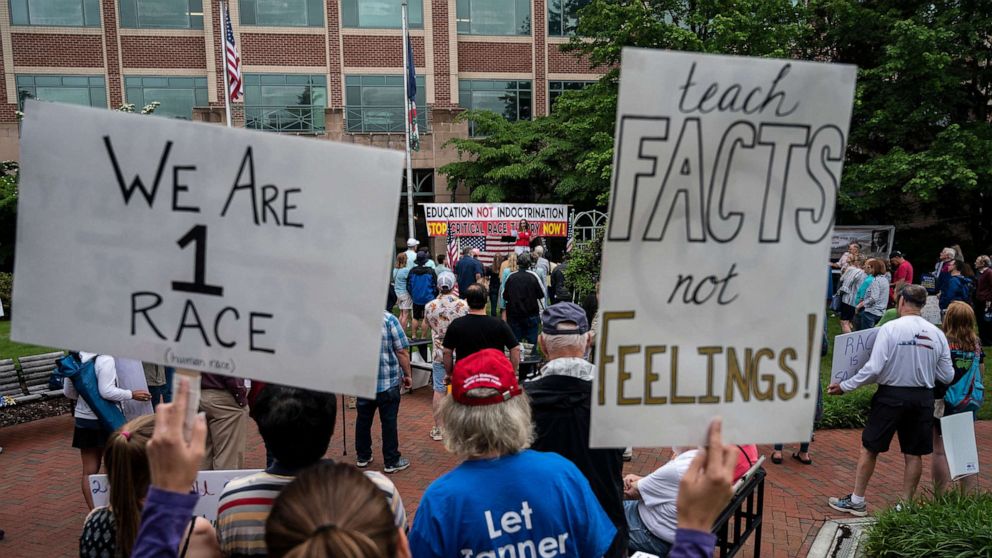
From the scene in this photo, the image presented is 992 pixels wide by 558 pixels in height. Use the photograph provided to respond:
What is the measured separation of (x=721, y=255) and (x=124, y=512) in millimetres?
2031

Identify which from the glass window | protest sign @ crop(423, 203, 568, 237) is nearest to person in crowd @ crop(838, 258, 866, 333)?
protest sign @ crop(423, 203, 568, 237)

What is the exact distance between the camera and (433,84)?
26.5 metres

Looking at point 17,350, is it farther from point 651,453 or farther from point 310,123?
point 310,123

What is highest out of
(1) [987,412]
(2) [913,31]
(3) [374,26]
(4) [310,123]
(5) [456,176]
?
(3) [374,26]

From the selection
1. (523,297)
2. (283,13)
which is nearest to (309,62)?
(283,13)

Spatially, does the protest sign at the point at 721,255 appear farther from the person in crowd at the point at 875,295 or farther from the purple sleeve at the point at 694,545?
the person in crowd at the point at 875,295

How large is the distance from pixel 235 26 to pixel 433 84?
7.66 m

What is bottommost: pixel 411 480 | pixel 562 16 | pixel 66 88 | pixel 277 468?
pixel 411 480

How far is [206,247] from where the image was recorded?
1866 mm

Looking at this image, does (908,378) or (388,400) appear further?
(388,400)

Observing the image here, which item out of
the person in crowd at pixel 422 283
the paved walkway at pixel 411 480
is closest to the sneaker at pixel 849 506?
the paved walkway at pixel 411 480

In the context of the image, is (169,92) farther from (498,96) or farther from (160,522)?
(160,522)

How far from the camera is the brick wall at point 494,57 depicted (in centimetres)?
2695

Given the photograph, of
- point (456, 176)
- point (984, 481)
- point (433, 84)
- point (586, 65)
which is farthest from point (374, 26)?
point (984, 481)
